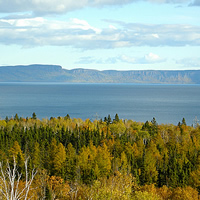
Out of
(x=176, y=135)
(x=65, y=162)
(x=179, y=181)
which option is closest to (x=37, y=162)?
(x=65, y=162)

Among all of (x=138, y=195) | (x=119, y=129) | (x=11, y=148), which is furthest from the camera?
(x=119, y=129)

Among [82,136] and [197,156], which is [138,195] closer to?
[197,156]

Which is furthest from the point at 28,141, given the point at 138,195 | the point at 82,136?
the point at 138,195

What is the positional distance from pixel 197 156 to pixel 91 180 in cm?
2959

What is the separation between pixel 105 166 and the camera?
66.3 meters

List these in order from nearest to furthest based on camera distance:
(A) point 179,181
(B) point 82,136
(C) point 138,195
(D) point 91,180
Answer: (C) point 138,195
(D) point 91,180
(A) point 179,181
(B) point 82,136

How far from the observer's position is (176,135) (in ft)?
315

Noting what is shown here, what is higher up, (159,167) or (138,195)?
(138,195)

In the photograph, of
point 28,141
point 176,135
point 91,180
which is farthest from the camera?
point 176,135

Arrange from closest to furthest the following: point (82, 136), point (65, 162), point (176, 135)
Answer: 1. point (65, 162)
2. point (82, 136)
3. point (176, 135)

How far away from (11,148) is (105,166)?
21433 millimetres

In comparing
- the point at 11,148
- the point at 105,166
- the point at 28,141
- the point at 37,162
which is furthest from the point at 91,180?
the point at 28,141

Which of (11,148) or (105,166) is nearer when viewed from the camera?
(105,166)

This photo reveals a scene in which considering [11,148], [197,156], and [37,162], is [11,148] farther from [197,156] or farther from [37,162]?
[197,156]
